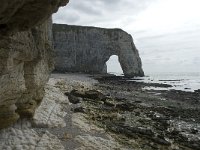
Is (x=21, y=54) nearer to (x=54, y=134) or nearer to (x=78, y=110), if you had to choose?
(x=54, y=134)

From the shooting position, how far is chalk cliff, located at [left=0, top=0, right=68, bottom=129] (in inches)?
260

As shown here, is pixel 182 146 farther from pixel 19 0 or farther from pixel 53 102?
pixel 19 0

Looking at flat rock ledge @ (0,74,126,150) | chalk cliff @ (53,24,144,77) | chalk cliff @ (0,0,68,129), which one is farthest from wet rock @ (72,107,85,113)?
chalk cliff @ (53,24,144,77)

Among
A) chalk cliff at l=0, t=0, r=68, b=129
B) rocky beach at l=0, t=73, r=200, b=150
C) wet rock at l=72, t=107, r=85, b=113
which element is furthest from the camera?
wet rock at l=72, t=107, r=85, b=113

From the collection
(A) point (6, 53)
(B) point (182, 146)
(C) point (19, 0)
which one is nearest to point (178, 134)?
(B) point (182, 146)

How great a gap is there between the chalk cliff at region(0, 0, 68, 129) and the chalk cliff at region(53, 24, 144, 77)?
5737cm

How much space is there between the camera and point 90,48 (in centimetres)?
7538

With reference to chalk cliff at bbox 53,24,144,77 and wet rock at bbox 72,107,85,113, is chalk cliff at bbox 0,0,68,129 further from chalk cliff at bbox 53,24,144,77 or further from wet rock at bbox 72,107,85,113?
chalk cliff at bbox 53,24,144,77

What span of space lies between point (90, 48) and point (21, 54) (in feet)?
218

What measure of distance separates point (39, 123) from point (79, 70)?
6205 centimetres

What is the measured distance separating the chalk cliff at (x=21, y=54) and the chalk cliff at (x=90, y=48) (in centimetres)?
5737

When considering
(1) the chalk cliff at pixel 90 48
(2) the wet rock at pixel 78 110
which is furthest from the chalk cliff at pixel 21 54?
(1) the chalk cliff at pixel 90 48

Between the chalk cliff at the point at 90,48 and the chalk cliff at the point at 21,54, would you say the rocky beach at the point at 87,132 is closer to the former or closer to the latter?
the chalk cliff at the point at 21,54

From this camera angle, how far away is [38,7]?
21.9ft
